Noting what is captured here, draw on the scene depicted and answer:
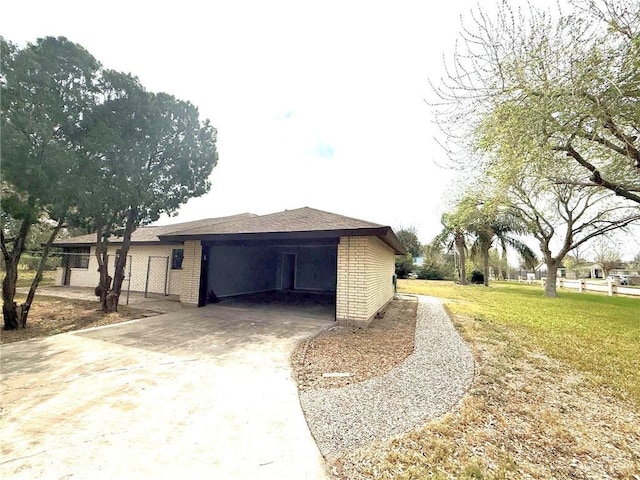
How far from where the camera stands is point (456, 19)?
15.9 ft

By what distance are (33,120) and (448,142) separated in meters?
8.06

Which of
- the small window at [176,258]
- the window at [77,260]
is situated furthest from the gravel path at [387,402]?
the window at [77,260]

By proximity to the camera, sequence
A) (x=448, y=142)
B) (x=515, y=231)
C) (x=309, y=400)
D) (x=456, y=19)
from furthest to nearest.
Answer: (x=515, y=231)
(x=448, y=142)
(x=456, y=19)
(x=309, y=400)

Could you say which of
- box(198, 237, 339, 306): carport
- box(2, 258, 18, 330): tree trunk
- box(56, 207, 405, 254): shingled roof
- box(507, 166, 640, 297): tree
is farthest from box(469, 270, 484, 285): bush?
box(2, 258, 18, 330): tree trunk

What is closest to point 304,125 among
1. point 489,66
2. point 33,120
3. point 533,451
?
point 489,66

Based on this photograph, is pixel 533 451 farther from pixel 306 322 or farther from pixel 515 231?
pixel 515 231

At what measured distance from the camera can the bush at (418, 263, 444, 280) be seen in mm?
31875

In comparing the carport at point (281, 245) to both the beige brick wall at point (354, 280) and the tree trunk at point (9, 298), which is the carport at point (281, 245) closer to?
the beige brick wall at point (354, 280)

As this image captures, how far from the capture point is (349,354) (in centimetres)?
481

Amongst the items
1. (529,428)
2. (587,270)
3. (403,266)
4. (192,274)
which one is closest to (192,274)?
(192,274)

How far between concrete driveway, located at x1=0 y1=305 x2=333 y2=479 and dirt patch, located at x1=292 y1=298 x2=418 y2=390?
0.97 ft

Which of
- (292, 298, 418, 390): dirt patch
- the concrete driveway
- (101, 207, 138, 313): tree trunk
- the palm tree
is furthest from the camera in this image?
the palm tree

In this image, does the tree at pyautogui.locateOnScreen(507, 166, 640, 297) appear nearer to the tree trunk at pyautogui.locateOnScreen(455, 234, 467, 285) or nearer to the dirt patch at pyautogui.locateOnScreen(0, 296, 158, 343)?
the tree trunk at pyautogui.locateOnScreen(455, 234, 467, 285)

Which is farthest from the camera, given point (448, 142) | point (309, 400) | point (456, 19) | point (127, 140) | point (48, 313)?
point (48, 313)
